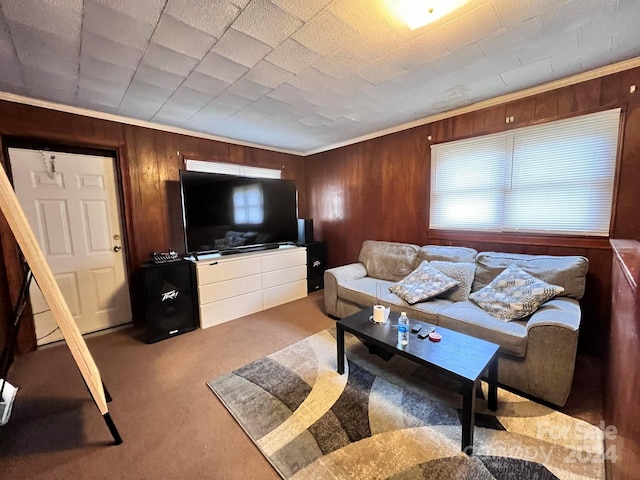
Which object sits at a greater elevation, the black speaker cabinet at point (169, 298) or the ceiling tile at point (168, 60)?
the ceiling tile at point (168, 60)

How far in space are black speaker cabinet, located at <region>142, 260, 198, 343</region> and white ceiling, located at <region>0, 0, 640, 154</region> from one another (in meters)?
1.64

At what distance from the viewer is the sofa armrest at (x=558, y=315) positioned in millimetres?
1648

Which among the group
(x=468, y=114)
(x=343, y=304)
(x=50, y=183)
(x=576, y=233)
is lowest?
(x=343, y=304)

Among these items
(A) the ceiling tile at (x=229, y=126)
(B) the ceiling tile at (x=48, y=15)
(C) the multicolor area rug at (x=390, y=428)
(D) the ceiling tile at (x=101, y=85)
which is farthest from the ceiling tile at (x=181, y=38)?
(C) the multicolor area rug at (x=390, y=428)

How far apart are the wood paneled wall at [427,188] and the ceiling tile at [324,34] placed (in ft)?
6.08

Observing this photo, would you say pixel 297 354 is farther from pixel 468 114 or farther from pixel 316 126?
pixel 468 114

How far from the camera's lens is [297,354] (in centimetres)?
234

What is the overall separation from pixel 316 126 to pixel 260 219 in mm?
1436

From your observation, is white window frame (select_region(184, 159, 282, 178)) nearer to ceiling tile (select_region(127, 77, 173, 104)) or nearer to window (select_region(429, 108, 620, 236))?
ceiling tile (select_region(127, 77, 173, 104))

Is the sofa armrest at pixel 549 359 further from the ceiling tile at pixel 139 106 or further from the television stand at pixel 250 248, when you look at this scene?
the ceiling tile at pixel 139 106

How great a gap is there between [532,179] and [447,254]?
40.4 inches

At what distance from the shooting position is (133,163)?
296 centimetres

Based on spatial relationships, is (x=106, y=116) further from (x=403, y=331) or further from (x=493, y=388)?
(x=493, y=388)

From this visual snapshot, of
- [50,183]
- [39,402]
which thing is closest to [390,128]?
[50,183]
